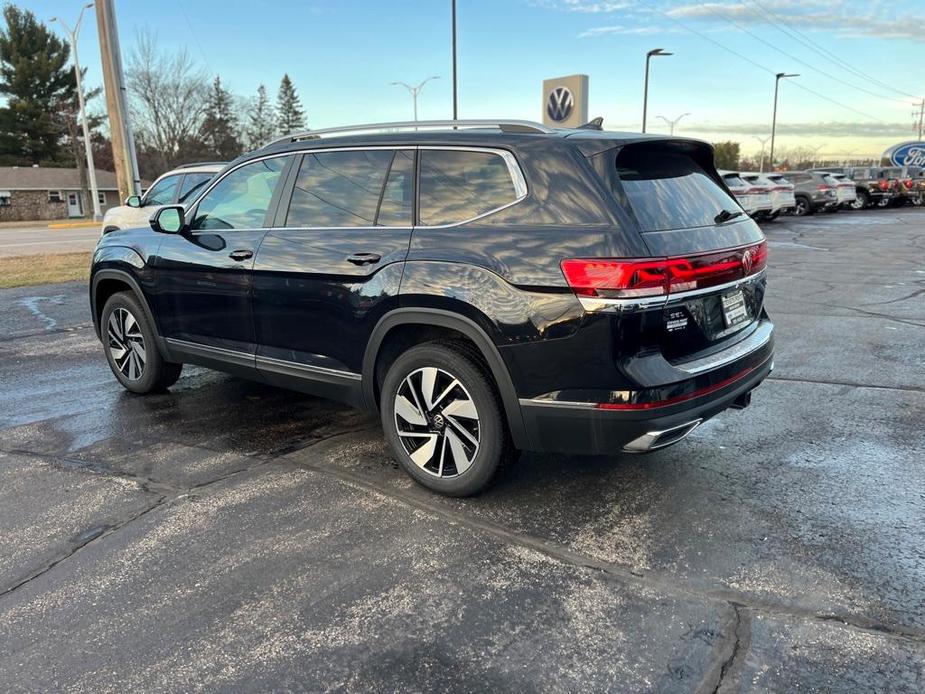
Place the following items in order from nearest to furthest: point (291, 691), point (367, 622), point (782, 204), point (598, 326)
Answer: point (291, 691) → point (367, 622) → point (598, 326) → point (782, 204)

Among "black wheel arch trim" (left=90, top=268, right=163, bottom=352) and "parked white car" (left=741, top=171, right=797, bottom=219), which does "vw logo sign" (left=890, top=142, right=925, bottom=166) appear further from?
"black wheel arch trim" (left=90, top=268, right=163, bottom=352)

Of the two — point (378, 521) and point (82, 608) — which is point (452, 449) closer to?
point (378, 521)

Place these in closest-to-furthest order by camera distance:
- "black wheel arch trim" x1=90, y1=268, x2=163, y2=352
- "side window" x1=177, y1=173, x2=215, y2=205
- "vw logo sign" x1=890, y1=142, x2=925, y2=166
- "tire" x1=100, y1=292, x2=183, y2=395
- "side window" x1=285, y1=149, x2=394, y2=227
→ "side window" x1=285, y1=149, x2=394, y2=227
"black wheel arch trim" x1=90, y1=268, x2=163, y2=352
"tire" x1=100, y1=292, x2=183, y2=395
"side window" x1=177, y1=173, x2=215, y2=205
"vw logo sign" x1=890, y1=142, x2=925, y2=166

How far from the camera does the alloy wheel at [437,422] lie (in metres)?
3.57

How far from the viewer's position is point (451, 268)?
3.46 m

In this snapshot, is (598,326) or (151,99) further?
(151,99)

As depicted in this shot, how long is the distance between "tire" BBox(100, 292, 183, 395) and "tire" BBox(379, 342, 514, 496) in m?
2.45

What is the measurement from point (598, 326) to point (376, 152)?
177 centimetres

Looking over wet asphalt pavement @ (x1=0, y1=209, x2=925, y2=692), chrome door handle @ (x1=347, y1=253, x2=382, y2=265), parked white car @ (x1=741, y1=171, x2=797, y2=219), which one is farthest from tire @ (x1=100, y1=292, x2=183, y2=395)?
parked white car @ (x1=741, y1=171, x2=797, y2=219)

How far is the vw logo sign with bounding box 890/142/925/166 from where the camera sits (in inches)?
1522

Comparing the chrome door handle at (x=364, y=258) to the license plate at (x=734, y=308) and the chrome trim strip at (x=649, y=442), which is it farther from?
the license plate at (x=734, y=308)

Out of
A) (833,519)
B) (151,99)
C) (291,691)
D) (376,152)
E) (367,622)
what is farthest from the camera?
(151,99)

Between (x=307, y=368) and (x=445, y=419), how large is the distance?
3.48ft

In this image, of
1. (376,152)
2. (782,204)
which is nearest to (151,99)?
(782,204)
